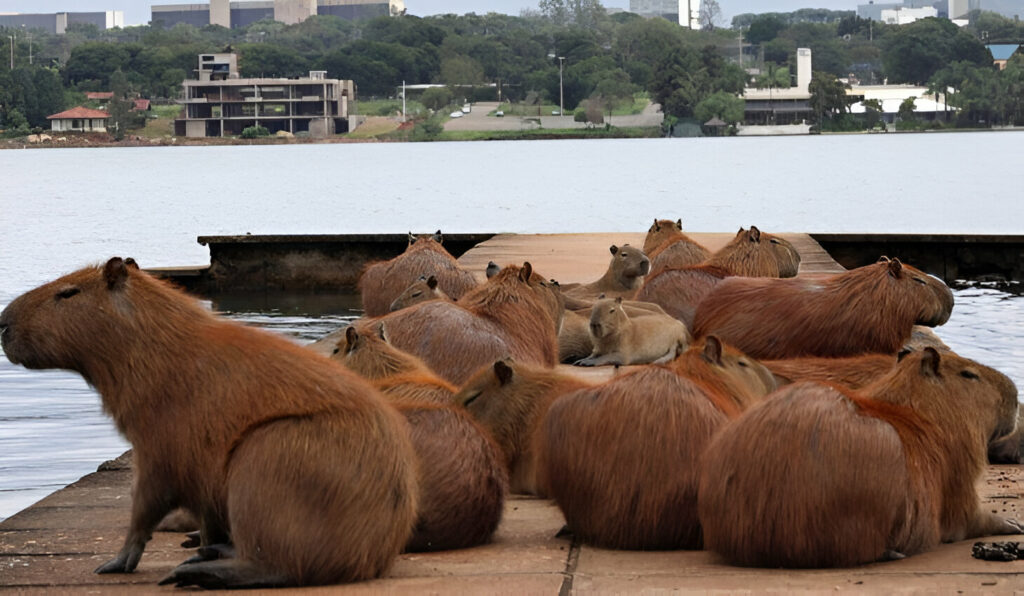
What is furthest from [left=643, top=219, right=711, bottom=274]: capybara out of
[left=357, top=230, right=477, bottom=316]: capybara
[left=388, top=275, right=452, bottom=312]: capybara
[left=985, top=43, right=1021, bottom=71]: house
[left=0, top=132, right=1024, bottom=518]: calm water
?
[left=985, top=43, right=1021, bottom=71]: house

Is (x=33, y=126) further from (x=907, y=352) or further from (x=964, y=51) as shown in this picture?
(x=907, y=352)

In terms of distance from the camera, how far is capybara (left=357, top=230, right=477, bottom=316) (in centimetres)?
1039

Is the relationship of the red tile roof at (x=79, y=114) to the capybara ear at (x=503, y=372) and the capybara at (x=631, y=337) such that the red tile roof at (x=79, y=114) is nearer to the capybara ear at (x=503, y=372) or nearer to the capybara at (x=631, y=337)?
the capybara at (x=631, y=337)

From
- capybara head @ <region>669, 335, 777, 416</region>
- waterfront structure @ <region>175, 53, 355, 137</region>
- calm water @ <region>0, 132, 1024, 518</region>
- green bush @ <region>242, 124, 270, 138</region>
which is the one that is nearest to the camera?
capybara head @ <region>669, 335, 777, 416</region>

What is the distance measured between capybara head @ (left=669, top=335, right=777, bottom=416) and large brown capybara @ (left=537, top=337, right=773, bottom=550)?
0.24 meters

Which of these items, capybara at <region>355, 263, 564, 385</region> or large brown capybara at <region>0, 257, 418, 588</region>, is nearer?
large brown capybara at <region>0, 257, 418, 588</region>

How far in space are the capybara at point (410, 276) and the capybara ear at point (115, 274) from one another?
5.85 m

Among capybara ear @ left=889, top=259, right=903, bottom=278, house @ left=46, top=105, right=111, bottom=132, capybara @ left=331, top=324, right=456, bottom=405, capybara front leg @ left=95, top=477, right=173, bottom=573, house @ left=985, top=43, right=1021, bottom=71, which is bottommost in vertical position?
capybara front leg @ left=95, top=477, right=173, bottom=573

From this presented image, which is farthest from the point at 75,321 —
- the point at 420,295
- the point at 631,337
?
the point at 631,337

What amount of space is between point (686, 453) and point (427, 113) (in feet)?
486

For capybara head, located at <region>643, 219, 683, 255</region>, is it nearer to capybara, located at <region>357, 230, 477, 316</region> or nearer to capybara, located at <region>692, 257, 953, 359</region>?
capybara, located at <region>357, 230, 477, 316</region>

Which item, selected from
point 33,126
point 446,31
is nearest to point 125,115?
point 33,126

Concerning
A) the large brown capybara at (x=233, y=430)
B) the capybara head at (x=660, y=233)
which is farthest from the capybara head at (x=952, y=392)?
the capybara head at (x=660, y=233)

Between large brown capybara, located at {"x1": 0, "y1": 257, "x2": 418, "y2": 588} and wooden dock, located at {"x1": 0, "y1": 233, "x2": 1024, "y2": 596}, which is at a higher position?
large brown capybara, located at {"x1": 0, "y1": 257, "x2": 418, "y2": 588}
